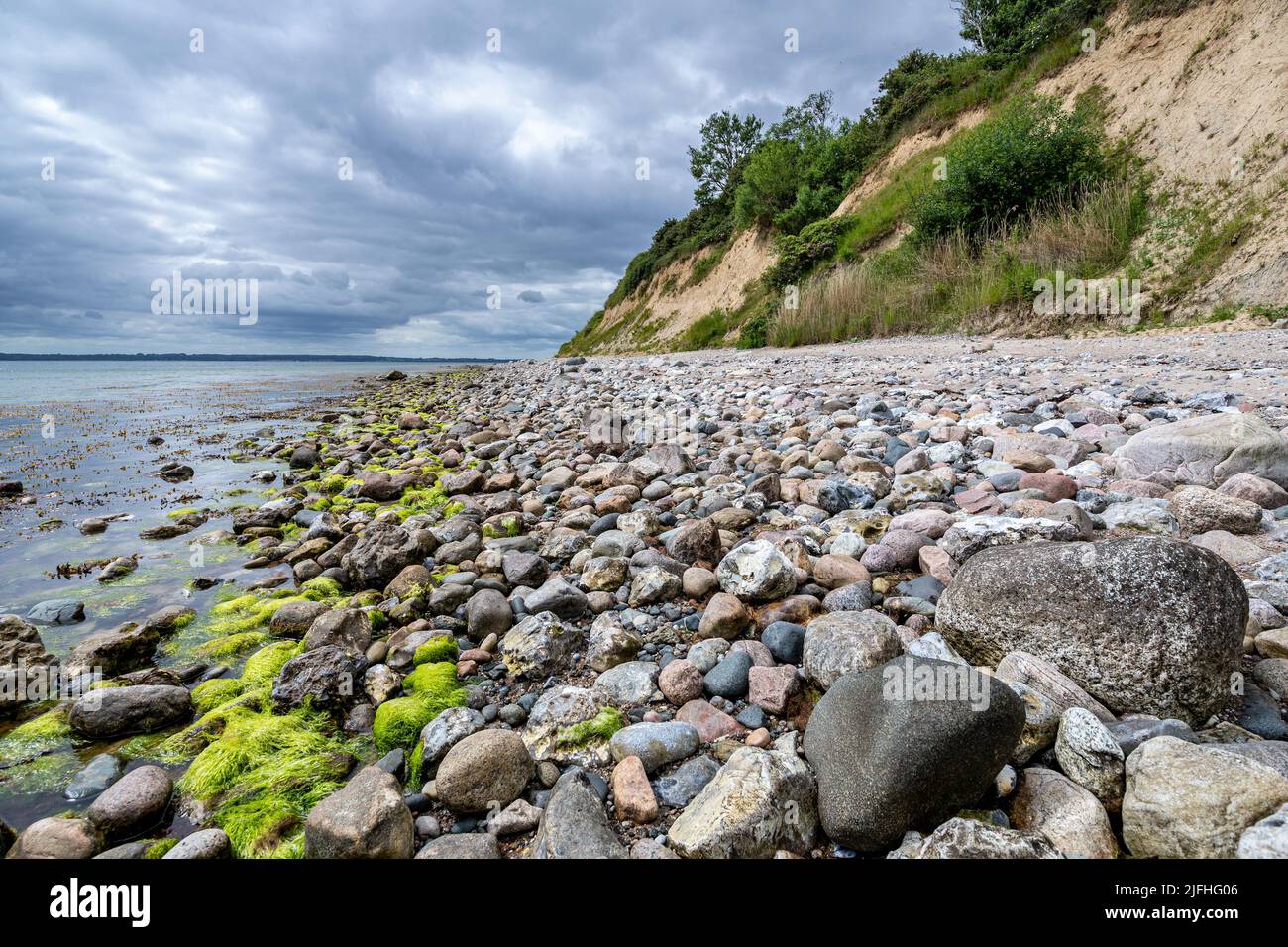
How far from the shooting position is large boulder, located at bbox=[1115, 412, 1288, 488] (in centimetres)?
355

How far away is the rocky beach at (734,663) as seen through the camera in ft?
5.74

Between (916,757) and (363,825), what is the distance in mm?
1739

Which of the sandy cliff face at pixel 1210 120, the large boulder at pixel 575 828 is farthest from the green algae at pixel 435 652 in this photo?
the sandy cliff face at pixel 1210 120

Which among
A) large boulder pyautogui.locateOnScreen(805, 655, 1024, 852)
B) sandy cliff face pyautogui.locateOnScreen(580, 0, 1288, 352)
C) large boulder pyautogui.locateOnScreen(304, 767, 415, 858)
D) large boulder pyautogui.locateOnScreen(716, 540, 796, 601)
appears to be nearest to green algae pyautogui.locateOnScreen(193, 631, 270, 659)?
large boulder pyautogui.locateOnScreen(304, 767, 415, 858)

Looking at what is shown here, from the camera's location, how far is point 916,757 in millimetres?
1712

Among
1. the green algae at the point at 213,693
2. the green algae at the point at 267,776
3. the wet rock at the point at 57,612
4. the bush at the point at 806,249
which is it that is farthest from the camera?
the bush at the point at 806,249

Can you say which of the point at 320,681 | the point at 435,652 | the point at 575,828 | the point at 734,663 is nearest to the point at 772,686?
the point at 734,663

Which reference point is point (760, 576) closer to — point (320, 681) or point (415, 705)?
point (415, 705)

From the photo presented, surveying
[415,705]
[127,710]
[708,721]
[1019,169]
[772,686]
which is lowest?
[127,710]

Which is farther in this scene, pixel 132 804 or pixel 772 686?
pixel 772 686

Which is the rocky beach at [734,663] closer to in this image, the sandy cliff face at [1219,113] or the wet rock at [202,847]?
the wet rock at [202,847]

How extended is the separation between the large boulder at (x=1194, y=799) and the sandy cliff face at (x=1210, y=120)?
41.7ft

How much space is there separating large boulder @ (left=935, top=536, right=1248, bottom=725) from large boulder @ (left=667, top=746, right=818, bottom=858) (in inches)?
40.7

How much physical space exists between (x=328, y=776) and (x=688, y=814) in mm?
1653
